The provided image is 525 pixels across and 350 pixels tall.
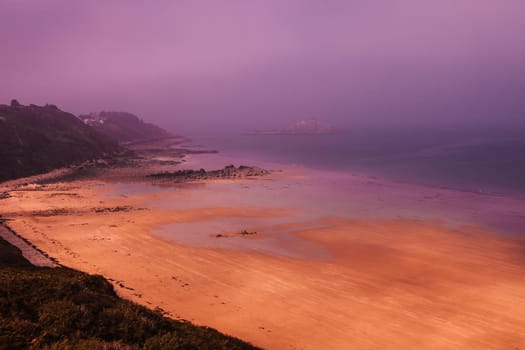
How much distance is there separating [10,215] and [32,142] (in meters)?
46.0

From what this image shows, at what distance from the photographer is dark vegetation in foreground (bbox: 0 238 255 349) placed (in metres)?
9.59

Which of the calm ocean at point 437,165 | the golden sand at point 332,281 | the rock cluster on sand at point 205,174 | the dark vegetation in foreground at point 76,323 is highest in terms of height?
the calm ocean at point 437,165

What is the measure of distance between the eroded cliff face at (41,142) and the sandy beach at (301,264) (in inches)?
917

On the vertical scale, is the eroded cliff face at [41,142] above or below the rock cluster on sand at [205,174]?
above

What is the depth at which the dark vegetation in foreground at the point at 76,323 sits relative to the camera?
959 cm

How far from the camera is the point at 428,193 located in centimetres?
5591

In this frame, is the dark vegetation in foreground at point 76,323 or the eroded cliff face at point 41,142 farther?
the eroded cliff face at point 41,142

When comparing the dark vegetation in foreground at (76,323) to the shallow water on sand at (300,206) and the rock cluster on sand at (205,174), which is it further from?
the rock cluster on sand at (205,174)

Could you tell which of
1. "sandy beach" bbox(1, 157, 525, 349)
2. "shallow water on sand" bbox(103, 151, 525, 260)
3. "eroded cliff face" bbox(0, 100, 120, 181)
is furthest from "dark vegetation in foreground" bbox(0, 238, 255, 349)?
"eroded cliff face" bbox(0, 100, 120, 181)

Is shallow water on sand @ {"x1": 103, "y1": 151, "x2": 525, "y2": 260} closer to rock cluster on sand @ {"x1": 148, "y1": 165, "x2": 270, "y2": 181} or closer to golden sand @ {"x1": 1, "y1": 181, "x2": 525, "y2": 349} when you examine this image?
golden sand @ {"x1": 1, "y1": 181, "x2": 525, "y2": 349}

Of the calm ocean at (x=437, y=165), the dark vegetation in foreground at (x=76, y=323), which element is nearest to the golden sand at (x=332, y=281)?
the dark vegetation in foreground at (x=76, y=323)

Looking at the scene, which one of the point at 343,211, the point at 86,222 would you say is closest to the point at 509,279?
the point at 343,211

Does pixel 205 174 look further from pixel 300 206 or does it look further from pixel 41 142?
pixel 41 142

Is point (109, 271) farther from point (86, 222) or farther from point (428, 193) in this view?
point (428, 193)
